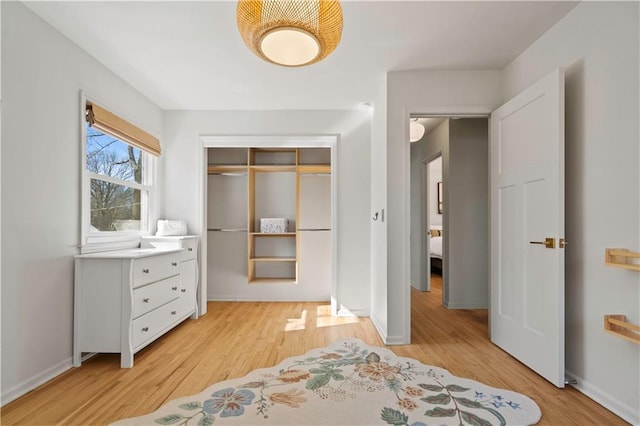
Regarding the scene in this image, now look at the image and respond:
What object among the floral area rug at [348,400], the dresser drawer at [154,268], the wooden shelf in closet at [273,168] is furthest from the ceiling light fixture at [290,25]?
the wooden shelf in closet at [273,168]

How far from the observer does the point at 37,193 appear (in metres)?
2.26

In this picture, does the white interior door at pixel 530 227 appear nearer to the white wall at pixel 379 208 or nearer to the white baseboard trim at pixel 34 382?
the white wall at pixel 379 208

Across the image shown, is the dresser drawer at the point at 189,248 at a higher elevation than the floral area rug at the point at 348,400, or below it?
higher

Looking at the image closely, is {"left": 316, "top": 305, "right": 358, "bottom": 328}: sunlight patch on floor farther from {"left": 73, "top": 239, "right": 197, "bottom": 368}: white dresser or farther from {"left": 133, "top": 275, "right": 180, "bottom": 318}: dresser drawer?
{"left": 73, "top": 239, "right": 197, "bottom": 368}: white dresser

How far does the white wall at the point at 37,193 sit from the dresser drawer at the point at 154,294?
18.1 inches

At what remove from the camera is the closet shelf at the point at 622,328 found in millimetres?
1726

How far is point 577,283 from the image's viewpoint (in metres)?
2.25

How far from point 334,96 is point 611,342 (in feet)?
10.1

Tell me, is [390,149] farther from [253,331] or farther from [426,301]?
[426,301]

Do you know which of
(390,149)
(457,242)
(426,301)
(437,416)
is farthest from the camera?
(426,301)

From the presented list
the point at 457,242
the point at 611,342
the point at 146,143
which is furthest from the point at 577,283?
the point at 146,143

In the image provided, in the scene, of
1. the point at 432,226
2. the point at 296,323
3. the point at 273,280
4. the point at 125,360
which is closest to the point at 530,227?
the point at 296,323

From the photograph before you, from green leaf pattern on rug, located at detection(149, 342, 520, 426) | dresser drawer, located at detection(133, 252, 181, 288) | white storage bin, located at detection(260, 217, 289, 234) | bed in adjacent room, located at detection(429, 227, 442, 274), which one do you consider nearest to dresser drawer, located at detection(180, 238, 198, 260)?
dresser drawer, located at detection(133, 252, 181, 288)

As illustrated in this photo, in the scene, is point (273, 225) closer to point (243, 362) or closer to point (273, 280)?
point (273, 280)
